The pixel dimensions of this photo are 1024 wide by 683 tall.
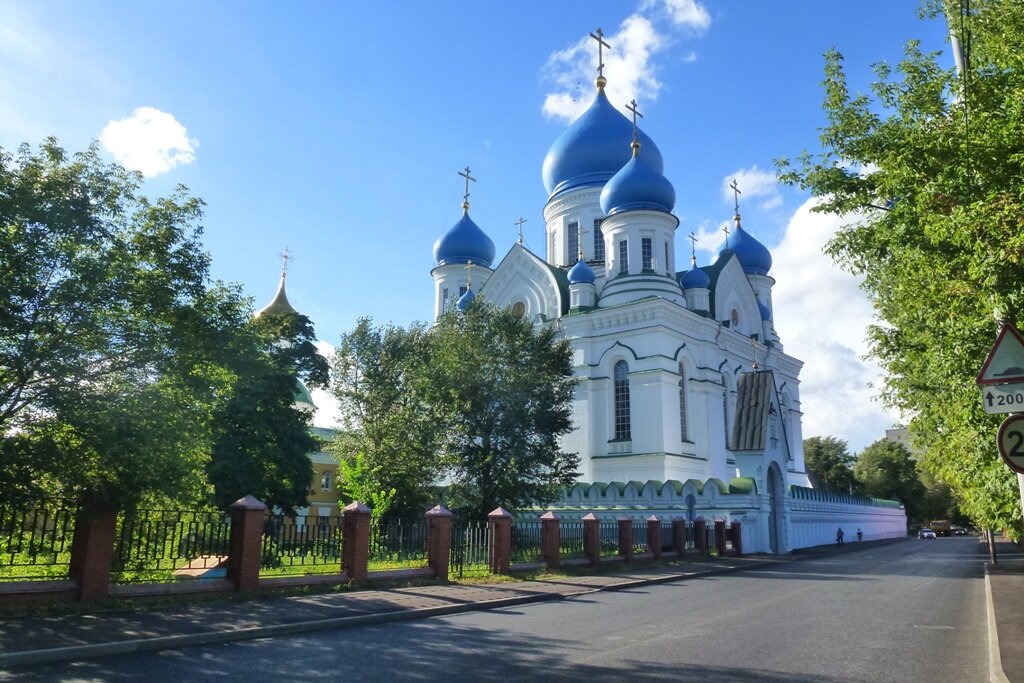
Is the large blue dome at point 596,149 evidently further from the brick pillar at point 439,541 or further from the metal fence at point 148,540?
the metal fence at point 148,540

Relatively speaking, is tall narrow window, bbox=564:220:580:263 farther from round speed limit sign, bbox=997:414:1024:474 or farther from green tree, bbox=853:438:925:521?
green tree, bbox=853:438:925:521

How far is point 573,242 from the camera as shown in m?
37.6

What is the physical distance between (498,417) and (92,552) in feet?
41.5

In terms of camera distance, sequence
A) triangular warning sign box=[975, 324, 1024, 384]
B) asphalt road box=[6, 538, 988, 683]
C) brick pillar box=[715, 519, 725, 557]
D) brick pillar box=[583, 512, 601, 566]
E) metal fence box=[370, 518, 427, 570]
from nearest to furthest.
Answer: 1. triangular warning sign box=[975, 324, 1024, 384]
2. asphalt road box=[6, 538, 988, 683]
3. metal fence box=[370, 518, 427, 570]
4. brick pillar box=[583, 512, 601, 566]
5. brick pillar box=[715, 519, 725, 557]

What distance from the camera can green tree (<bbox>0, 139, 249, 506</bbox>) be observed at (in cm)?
1002

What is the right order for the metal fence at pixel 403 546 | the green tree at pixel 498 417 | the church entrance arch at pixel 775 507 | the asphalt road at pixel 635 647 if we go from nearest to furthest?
the asphalt road at pixel 635 647 < the metal fence at pixel 403 546 < the green tree at pixel 498 417 < the church entrance arch at pixel 775 507

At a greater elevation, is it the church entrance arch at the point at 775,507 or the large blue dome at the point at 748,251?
the large blue dome at the point at 748,251

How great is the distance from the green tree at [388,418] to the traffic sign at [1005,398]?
17.1 meters

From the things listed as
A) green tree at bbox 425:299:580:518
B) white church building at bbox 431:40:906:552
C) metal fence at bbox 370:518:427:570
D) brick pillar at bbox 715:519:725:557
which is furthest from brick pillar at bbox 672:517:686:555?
metal fence at bbox 370:518:427:570

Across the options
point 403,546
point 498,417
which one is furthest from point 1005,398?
point 498,417

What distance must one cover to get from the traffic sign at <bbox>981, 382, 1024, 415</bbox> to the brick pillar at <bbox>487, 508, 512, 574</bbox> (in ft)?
38.2

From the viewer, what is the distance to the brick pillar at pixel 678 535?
75.4ft

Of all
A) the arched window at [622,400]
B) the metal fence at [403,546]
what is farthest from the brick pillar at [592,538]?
the arched window at [622,400]

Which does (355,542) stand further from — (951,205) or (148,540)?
(951,205)
